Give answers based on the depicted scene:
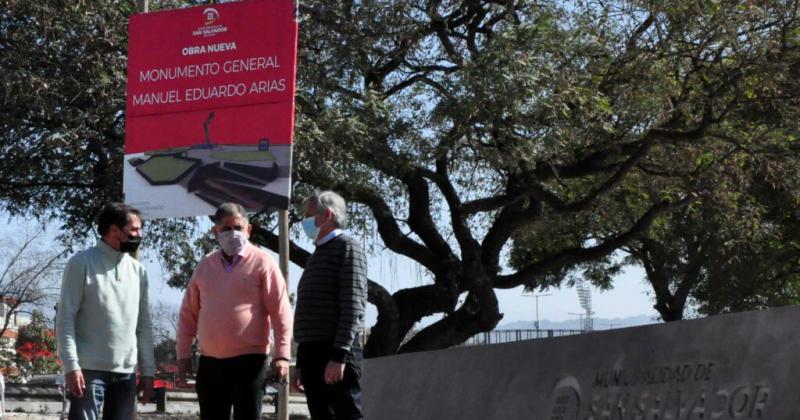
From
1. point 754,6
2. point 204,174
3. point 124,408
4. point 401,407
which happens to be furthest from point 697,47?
point 124,408

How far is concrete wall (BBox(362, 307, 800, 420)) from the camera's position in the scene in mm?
6238

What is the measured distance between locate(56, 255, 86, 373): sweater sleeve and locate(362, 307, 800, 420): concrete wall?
11.6ft

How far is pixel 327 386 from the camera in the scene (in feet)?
20.5

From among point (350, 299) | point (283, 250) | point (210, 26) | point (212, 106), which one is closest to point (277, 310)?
point (350, 299)

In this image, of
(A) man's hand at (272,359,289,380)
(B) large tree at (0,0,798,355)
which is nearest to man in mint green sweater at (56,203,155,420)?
(A) man's hand at (272,359,289,380)

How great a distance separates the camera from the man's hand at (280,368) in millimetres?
6242

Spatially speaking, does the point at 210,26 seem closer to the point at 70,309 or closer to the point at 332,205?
the point at 332,205

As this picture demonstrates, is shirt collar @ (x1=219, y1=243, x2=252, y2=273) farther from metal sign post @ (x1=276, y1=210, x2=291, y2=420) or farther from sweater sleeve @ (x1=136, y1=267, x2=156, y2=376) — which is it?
metal sign post @ (x1=276, y1=210, x2=291, y2=420)

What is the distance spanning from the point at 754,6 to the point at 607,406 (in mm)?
8573

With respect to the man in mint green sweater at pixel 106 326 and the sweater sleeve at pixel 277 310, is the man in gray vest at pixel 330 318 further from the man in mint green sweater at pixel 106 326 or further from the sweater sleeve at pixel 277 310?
the man in mint green sweater at pixel 106 326

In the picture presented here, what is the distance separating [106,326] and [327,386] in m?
1.31

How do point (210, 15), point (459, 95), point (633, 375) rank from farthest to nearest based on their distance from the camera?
point (459, 95) → point (210, 15) → point (633, 375)

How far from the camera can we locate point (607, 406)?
23.7ft

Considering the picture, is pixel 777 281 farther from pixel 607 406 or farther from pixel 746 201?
pixel 607 406
